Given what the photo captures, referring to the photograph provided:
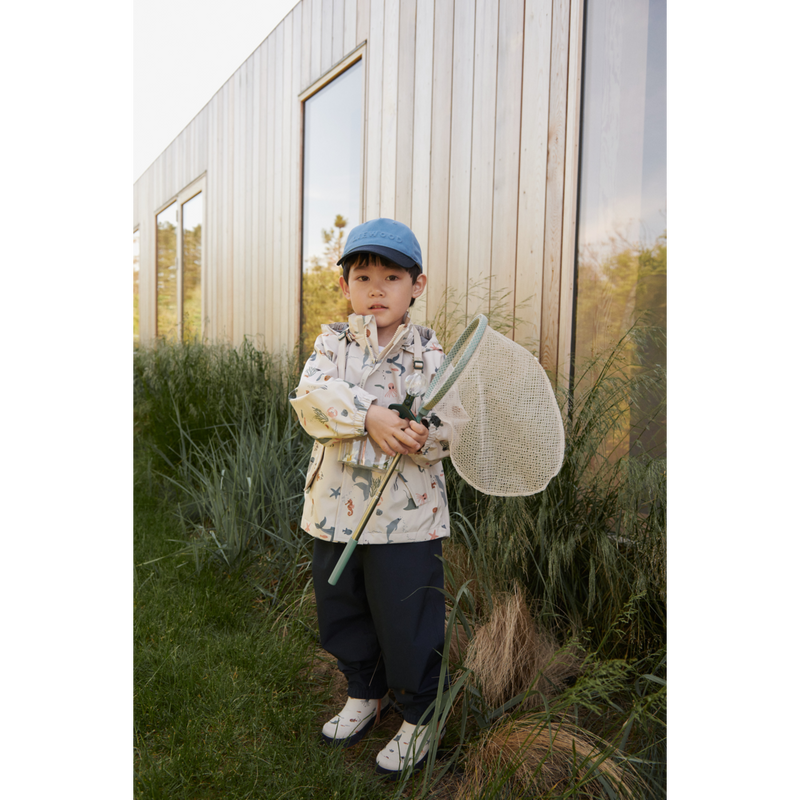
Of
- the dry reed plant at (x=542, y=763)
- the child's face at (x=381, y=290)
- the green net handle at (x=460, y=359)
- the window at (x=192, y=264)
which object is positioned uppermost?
the window at (x=192, y=264)

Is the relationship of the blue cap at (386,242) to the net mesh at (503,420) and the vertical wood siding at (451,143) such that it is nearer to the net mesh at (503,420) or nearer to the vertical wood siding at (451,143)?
the net mesh at (503,420)

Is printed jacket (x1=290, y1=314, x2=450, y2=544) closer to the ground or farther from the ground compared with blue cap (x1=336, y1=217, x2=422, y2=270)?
closer to the ground

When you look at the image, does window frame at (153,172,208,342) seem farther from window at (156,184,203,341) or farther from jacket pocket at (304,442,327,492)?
jacket pocket at (304,442,327,492)

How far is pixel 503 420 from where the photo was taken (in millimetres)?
1426

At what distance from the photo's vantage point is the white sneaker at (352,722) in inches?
65.8

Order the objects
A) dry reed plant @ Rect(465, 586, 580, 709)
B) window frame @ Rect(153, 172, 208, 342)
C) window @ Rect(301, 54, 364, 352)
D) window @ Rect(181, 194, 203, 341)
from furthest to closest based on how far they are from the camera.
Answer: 1. window @ Rect(181, 194, 203, 341)
2. window frame @ Rect(153, 172, 208, 342)
3. window @ Rect(301, 54, 364, 352)
4. dry reed plant @ Rect(465, 586, 580, 709)

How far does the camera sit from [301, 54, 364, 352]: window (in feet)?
14.8

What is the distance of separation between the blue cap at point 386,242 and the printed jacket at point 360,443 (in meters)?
0.18

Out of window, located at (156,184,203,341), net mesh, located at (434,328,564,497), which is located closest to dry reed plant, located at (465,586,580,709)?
net mesh, located at (434,328,564,497)

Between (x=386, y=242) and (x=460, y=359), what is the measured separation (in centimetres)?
47

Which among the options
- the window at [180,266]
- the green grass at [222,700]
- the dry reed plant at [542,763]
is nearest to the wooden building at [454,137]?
the dry reed plant at [542,763]

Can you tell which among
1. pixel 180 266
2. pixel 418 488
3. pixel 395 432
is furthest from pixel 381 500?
pixel 180 266
